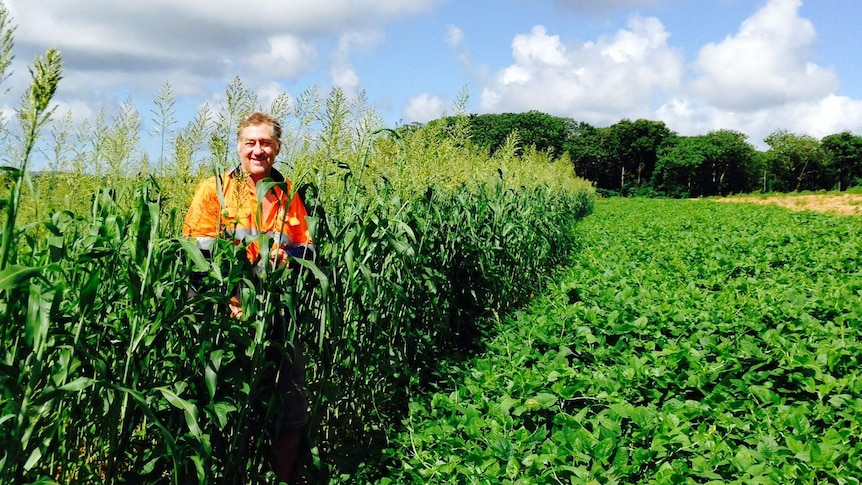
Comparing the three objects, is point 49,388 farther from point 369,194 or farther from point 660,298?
point 660,298

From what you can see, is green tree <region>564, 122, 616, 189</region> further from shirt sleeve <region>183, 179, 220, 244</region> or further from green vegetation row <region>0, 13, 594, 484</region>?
shirt sleeve <region>183, 179, 220, 244</region>

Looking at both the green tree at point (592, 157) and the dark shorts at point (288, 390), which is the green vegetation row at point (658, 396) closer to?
the dark shorts at point (288, 390)

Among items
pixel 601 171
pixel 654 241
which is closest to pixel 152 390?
pixel 654 241

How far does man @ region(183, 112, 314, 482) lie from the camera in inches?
104

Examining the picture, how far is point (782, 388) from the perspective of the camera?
3.51 metres

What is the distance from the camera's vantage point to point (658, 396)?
3486 mm

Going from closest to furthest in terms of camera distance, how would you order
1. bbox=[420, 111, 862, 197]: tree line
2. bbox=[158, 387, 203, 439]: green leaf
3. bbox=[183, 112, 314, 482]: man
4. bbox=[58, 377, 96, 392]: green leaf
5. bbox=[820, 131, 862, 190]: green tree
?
bbox=[58, 377, 96, 392]: green leaf < bbox=[158, 387, 203, 439]: green leaf < bbox=[183, 112, 314, 482]: man < bbox=[820, 131, 862, 190]: green tree < bbox=[420, 111, 862, 197]: tree line

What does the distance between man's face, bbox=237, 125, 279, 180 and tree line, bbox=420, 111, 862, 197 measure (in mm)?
57518

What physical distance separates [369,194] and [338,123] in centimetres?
90

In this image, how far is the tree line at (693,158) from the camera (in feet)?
217

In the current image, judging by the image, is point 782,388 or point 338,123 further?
point 782,388

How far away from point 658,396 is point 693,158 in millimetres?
70591

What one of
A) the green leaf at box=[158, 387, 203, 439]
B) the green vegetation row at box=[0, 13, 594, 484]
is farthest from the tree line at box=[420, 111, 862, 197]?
the green leaf at box=[158, 387, 203, 439]

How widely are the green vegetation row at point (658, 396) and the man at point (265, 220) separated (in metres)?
0.60
